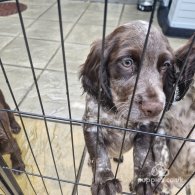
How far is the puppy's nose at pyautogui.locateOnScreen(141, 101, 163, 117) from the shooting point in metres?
1.04

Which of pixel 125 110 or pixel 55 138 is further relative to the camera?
pixel 55 138

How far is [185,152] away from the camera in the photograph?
1.29 metres

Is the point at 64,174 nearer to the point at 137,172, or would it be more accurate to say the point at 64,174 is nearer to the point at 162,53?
the point at 137,172

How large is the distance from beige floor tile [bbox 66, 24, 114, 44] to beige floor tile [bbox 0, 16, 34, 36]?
0.65 meters

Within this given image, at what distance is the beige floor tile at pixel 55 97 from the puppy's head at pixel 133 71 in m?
0.97

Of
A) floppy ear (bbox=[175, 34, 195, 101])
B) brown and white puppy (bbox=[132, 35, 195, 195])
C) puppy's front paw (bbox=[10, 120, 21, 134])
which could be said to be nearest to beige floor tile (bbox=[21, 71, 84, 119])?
puppy's front paw (bbox=[10, 120, 21, 134])

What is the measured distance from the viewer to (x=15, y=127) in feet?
6.59

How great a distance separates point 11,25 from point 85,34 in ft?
3.20

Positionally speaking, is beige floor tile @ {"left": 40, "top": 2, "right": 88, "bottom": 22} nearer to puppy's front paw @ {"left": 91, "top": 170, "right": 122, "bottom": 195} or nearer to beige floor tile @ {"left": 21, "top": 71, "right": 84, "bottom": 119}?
beige floor tile @ {"left": 21, "top": 71, "right": 84, "bottom": 119}

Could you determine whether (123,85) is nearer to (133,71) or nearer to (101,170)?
(133,71)

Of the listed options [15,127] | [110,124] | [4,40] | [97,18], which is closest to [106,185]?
[110,124]

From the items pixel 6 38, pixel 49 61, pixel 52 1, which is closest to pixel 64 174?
pixel 49 61

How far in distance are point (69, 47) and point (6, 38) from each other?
0.77 meters

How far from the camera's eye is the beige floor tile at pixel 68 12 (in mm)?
3843
